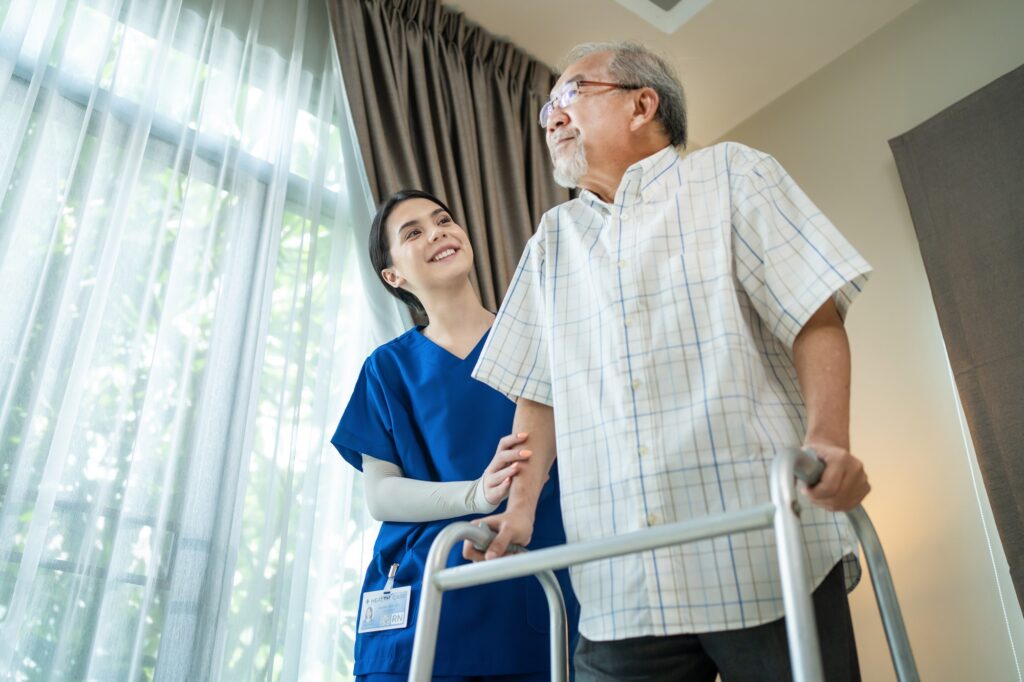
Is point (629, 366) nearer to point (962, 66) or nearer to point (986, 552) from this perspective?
point (986, 552)

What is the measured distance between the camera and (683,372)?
3.81 ft

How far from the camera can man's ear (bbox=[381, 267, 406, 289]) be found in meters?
2.03

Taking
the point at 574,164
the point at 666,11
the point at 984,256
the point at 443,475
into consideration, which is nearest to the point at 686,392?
the point at 574,164

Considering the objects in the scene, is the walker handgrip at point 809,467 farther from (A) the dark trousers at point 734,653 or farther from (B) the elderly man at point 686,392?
(A) the dark trousers at point 734,653

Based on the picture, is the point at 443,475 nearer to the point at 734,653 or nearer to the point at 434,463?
the point at 434,463

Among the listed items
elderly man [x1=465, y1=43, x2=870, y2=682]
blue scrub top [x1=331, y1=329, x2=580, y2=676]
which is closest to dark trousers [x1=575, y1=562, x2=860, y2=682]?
elderly man [x1=465, y1=43, x2=870, y2=682]

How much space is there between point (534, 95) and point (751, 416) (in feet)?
7.26

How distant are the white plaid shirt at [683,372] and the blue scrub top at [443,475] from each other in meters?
Answer: 0.34

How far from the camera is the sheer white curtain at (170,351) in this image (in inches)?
66.3

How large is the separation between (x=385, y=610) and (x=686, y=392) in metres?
0.72

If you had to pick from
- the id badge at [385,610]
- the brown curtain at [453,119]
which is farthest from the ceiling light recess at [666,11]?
the id badge at [385,610]

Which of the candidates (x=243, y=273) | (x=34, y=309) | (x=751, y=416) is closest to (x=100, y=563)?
(x=34, y=309)

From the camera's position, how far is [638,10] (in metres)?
2.97

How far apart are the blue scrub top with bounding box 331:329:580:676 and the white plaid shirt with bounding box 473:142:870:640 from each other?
1.13 feet
